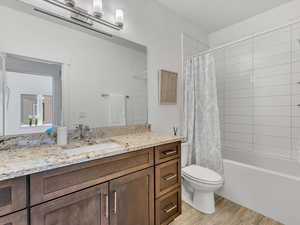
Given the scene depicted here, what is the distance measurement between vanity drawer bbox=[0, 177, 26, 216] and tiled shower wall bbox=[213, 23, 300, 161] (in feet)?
8.68

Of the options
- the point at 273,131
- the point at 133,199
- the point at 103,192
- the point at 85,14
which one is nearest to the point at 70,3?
the point at 85,14

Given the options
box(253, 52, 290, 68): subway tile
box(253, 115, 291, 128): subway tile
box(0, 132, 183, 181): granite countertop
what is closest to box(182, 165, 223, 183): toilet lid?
box(0, 132, 183, 181): granite countertop

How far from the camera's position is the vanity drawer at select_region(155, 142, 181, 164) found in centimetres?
130

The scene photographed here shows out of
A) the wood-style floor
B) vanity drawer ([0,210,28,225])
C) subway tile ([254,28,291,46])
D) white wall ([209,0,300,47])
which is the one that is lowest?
the wood-style floor

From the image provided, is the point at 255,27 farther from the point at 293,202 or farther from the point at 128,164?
the point at 128,164

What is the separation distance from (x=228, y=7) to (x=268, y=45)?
2.52 feet

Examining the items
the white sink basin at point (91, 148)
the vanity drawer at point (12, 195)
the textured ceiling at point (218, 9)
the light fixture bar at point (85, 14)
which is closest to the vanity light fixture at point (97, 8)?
the light fixture bar at point (85, 14)

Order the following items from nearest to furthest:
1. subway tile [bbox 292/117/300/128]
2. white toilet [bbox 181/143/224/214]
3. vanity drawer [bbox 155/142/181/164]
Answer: vanity drawer [bbox 155/142/181/164], white toilet [bbox 181/143/224/214], subway tile [bbox 292/117/300/128]

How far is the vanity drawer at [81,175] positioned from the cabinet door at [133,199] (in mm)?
64

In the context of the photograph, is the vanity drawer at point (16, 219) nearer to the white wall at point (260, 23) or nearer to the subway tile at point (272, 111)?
the subway tile at point (272, 111)

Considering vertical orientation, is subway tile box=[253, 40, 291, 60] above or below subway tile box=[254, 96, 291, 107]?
above

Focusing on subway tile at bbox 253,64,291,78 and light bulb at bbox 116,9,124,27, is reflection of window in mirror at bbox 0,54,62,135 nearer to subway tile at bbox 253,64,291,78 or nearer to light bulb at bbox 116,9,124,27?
light bulb at bbox 116,9,124,27

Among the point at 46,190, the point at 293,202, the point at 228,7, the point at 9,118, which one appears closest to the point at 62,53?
the point at 9,118

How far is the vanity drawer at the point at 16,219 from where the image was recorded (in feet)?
2.24
